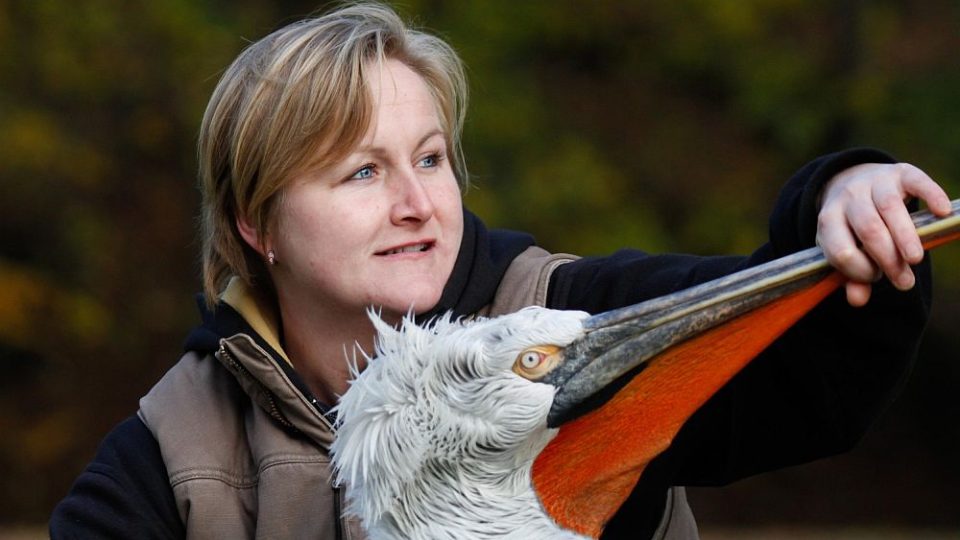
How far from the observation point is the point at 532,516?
7.00 ft

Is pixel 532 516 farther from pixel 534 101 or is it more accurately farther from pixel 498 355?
pixel 534 101

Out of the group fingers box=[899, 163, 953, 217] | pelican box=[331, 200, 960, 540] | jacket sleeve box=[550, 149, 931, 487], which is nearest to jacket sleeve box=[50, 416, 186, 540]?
pelican box=[331, 200, 960, 540]

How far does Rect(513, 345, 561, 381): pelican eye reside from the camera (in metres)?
2.10

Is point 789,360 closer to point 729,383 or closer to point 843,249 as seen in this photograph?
point 729,383

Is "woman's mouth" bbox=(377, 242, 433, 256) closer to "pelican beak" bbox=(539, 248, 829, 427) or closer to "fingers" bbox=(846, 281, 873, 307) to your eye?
"pelican beak" bbox=(539, 248, 829, 427)

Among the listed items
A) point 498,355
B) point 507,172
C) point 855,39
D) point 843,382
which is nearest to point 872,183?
point 843,382

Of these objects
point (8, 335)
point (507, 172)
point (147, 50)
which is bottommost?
point (8, 335)

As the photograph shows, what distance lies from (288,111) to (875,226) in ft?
3.72

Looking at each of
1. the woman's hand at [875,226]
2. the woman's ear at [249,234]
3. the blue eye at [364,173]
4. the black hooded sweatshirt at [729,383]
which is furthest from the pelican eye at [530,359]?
the woman's ear at [249,234]

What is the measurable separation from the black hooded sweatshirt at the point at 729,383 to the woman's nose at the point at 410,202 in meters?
0.15

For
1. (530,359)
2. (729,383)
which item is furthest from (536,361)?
(729,383)

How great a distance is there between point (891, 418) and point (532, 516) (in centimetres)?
629

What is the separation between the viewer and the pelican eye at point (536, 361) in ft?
6.90

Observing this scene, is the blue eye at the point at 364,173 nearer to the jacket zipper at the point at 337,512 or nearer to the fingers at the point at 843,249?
the jacket zipper at the point at 337,512
